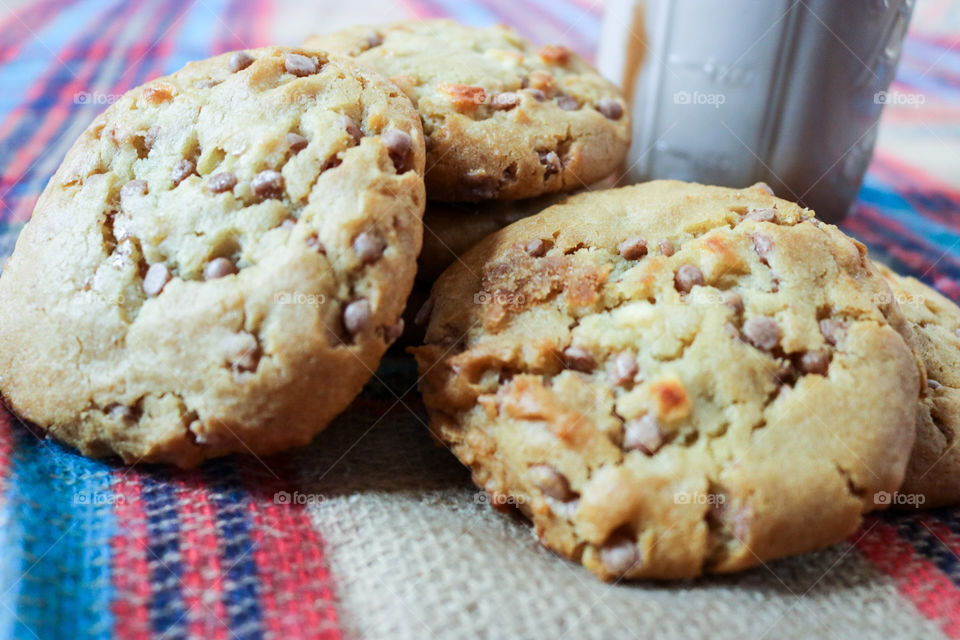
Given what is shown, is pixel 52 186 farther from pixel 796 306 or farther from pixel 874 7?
pixel 874 7

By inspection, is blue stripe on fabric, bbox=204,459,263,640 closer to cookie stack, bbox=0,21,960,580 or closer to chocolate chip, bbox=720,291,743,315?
cookie stack, bbox=0,21,960,580

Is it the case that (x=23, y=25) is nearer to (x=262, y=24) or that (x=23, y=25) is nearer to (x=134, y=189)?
(x=262, y=24)

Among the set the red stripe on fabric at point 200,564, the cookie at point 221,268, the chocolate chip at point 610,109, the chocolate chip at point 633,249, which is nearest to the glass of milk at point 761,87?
the chocolate chip at point 610,109

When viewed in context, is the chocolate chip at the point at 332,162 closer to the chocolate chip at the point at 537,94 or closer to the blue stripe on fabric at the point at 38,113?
the chocolate chip at the point at 537,94

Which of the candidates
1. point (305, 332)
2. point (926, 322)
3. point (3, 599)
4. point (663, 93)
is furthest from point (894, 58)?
point (3, 599)

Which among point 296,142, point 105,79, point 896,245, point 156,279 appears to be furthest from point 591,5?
Answer: point 156,279

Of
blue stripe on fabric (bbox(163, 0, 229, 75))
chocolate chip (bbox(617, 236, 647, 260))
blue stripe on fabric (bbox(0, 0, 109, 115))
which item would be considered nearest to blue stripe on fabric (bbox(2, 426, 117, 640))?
chocolate chip (bbox(617, 236, 647, 260))
